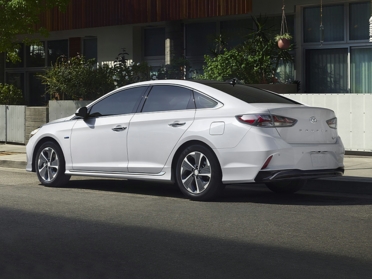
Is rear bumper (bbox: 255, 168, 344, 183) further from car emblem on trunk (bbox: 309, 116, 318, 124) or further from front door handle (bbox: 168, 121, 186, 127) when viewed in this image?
front door handle (bbox: 168, 121, 186, 127)

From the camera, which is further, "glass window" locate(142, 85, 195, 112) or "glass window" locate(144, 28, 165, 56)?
"glass window" locate(144, 28, 165, 56)

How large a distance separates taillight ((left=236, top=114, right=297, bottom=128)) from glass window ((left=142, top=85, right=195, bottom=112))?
1.00 meters

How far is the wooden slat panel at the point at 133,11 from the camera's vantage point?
66.2ft

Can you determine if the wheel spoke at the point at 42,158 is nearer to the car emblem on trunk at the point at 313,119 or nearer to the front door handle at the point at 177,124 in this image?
the front door handle at the point at 177,124

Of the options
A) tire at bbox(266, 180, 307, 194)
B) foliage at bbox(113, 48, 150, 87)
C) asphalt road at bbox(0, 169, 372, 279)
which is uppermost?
foliage at bbox(113, 48, 150, 87)

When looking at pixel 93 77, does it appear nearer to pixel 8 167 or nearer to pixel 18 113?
pixel 18 113

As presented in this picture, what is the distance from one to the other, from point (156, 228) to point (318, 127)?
286 centimetres

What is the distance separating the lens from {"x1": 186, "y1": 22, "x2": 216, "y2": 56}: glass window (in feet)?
73.9

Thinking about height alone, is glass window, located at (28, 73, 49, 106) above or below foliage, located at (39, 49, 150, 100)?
above

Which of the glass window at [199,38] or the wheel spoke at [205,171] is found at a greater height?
the glass window at [199,38]

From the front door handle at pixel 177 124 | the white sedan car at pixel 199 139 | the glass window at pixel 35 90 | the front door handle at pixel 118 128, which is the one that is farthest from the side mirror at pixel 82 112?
the glass window at pixel 35 90

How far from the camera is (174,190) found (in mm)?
11219

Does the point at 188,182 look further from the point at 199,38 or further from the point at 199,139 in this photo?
the point at 199,38

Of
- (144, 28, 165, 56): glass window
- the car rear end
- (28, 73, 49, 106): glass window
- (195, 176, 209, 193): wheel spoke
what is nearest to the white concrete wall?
the car rear end
